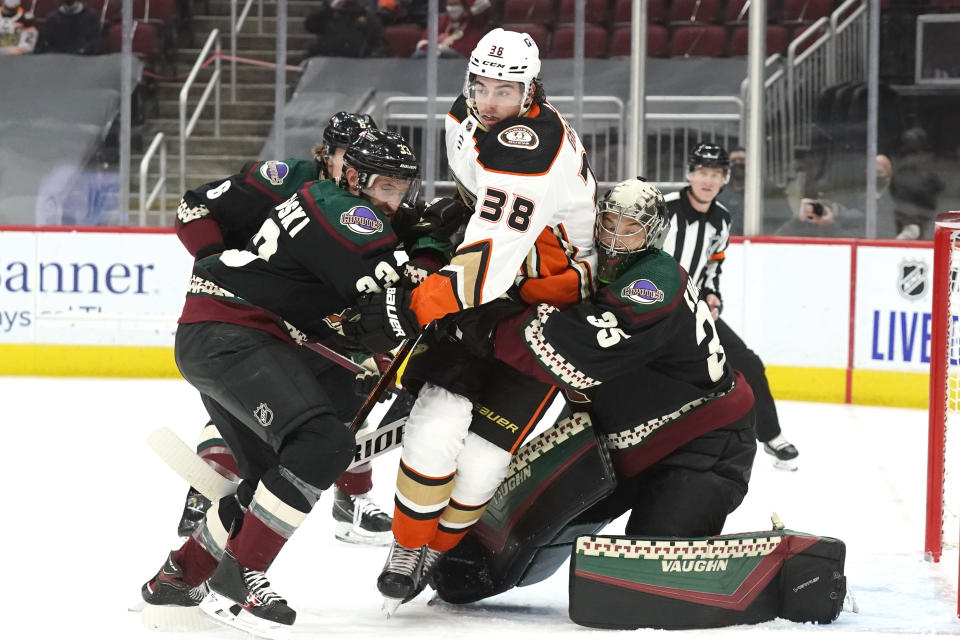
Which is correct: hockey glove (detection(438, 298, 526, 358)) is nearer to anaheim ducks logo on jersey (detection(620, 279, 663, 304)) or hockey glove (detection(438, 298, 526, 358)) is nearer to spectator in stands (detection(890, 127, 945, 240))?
anaheim ducks logo on jersey (detection(620, 279, 663, 304))

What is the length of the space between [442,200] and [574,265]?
373 mm

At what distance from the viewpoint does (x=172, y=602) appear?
2.94m

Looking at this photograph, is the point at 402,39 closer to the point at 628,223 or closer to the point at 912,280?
the point at 912,280

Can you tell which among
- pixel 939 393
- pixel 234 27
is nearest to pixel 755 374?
pixel 939 393

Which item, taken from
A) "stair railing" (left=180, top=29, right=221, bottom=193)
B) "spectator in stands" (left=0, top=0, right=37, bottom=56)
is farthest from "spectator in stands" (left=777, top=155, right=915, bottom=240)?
"spectator in stands" (left=0, top=0, right=37, bottom=56)

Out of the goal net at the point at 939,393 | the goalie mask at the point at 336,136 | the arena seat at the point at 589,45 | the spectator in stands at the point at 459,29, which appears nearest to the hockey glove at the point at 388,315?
the goalie mask at the point at 336,136

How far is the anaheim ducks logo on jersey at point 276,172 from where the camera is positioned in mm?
3853

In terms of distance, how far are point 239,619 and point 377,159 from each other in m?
1.03

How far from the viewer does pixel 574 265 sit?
309 centimetres

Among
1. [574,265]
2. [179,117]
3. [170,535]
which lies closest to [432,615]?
[574,265]

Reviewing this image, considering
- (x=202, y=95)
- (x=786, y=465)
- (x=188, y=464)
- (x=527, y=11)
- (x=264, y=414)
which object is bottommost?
(x=786, y=465)

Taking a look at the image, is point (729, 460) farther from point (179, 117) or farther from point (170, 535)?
point (179, 117)

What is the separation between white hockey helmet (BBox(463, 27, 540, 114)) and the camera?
9.66 ft

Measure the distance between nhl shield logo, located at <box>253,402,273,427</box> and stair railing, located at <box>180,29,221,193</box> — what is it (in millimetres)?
4906
